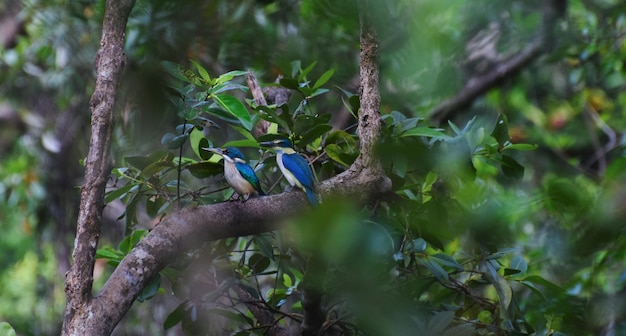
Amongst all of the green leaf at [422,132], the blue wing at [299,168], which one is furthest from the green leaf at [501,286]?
the blue wing at [299,168]

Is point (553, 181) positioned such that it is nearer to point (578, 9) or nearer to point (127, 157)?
point (127, 157)

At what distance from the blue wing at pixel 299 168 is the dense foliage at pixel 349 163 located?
0.19 feet

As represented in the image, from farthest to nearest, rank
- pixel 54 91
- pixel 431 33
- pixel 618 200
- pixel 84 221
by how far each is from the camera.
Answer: pixel 54 91 < pixel 84 221 < pixel 431 33 < pixel 618 200

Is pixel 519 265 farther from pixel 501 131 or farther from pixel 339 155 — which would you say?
pixel 339 155

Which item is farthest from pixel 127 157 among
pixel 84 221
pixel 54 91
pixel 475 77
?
pixel 475 77

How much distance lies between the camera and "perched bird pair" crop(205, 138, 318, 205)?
72.0 inches

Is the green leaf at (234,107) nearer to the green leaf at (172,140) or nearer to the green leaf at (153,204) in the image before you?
the green leaf at (172,140)

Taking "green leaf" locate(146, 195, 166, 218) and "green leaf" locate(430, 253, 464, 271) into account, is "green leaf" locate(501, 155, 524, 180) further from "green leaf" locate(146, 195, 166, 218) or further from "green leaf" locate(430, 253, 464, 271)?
"green leaf" locate(146, 195, 166, 218)

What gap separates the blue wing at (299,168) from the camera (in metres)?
1.80

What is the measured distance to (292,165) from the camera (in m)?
1.91

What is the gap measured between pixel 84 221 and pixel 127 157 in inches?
13.1

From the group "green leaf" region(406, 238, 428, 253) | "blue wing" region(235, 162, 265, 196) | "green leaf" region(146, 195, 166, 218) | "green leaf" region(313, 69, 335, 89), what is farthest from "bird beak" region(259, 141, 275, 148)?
"green leaf" region(406, 238, 428, 253)

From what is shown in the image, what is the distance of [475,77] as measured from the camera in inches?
177

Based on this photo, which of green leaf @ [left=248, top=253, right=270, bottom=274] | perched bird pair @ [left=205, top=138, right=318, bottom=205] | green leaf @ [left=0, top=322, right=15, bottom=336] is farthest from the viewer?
green leaf @ [left=248, top=253, right=270, bottom=274]
